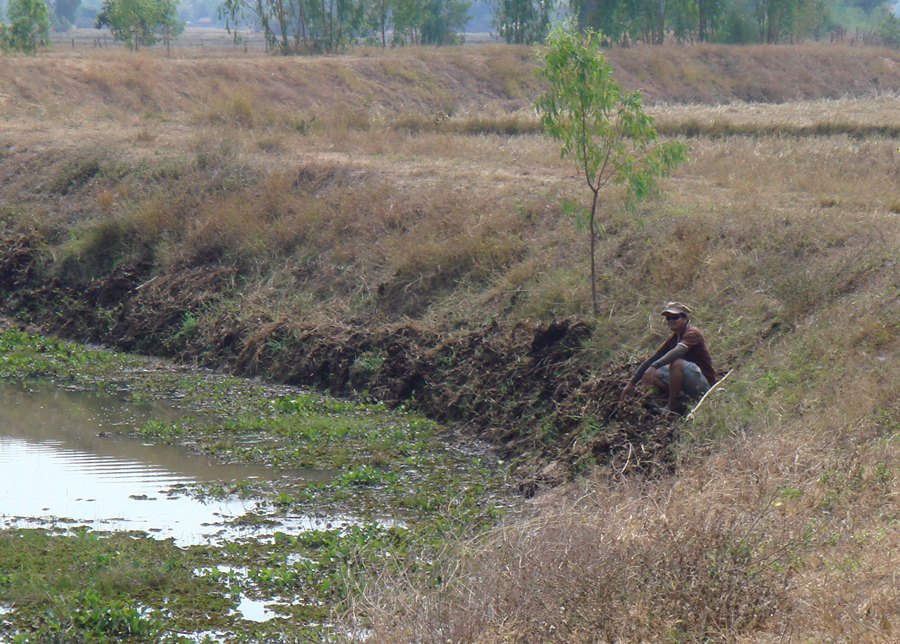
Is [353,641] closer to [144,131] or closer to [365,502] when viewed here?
[365,502]

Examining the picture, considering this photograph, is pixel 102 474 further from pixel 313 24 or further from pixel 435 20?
pixel 435 20

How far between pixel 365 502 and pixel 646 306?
4835 millimetres

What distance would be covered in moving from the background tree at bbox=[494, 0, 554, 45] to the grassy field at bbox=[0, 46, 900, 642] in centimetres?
3465

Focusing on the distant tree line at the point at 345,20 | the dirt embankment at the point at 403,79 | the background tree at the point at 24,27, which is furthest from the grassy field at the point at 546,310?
the distant tree line at the point at 345,20

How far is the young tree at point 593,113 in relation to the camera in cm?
1257

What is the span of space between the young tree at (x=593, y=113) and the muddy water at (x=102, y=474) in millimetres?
5248

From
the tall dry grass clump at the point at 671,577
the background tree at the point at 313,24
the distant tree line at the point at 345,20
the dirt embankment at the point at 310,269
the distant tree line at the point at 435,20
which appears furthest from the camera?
the distant tree line at the point at 345,20

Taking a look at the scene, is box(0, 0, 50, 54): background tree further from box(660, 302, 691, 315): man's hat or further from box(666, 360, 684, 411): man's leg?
box(666, 360, 684, 411): man's leg

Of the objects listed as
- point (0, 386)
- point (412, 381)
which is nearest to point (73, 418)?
point (0, 386)

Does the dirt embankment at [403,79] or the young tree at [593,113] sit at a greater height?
the dirt embankment at [403,79]

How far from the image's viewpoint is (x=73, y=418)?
12.6m

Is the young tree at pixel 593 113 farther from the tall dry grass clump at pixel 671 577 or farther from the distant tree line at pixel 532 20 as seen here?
the distant tree line at pixel 532 20

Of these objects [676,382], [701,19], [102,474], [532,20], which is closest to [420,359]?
[676,382]

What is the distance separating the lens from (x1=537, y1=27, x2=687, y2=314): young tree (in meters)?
12.6
